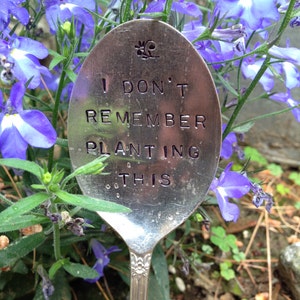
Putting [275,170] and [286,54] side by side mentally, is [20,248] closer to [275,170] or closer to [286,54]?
[286,54]

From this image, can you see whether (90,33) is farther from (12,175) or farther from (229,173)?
(229,173)

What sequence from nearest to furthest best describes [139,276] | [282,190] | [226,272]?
[139,276] → [226,272] → [282,190]

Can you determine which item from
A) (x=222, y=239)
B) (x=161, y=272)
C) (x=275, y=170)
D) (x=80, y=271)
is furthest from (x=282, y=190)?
(x=80, y=271)

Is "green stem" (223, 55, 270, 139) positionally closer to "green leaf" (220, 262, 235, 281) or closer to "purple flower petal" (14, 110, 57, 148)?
"purple flower petal" (14, 110, 57, 148)

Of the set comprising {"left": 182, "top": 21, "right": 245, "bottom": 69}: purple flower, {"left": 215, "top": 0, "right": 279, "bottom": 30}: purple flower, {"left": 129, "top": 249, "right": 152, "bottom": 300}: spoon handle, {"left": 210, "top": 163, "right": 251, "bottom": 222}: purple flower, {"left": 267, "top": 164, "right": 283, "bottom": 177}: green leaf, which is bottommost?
{"left": 267, "top": 164, "right": 283, "bottom": 177}: green leaf

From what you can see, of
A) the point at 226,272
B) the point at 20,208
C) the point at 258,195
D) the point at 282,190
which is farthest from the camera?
the point at 282,190

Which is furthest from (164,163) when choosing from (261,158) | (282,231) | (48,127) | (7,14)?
(261,158)

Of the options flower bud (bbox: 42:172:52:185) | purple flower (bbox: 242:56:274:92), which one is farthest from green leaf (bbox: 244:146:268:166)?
flower bud (bbox: 42:172:52:185)
